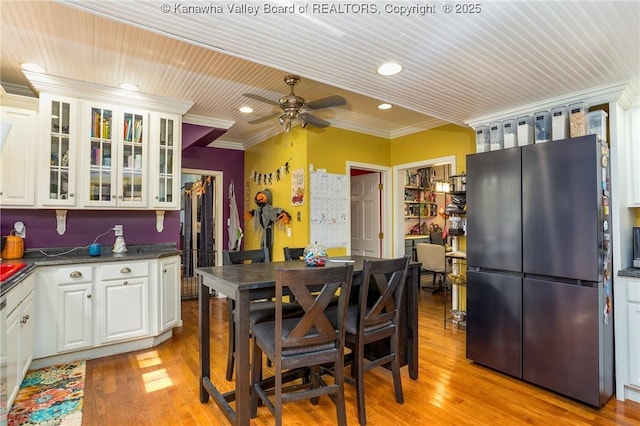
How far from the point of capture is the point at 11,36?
2346 millimetres

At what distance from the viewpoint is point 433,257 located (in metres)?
5.69

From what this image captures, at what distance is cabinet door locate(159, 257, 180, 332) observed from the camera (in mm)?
3457

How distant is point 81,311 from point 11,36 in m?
2.22

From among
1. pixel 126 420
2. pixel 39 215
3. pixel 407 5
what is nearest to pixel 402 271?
pixel 407 5

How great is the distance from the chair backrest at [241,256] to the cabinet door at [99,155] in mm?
1546

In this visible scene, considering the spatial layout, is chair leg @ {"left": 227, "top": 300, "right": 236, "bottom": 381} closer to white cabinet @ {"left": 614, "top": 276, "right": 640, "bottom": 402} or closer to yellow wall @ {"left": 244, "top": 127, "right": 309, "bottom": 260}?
yellow wall @ {"left": 244, "top": 127, "right": 309, "bottom": 260}

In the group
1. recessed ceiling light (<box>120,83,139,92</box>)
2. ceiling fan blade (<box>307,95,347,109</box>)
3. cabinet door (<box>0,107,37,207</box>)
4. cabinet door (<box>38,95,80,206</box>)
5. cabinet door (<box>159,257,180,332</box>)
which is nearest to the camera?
ceiling fan blade (<box>307,95,347,109</box>)

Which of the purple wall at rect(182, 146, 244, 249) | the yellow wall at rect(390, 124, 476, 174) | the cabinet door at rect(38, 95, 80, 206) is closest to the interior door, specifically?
the yellow wall at rect(390, 124, 476, 174)

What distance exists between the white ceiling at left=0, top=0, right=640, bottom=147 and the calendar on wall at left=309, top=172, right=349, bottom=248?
1.30 meters

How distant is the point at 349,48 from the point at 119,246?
3037 mm

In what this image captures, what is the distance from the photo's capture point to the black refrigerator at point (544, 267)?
2.34 m

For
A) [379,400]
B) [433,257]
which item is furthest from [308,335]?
Result: [433,257]

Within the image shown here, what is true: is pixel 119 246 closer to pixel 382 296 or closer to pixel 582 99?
pixel 382 296

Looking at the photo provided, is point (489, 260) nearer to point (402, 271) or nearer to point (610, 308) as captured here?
point (610, 308)
